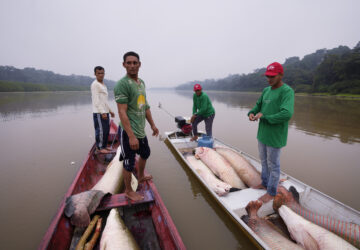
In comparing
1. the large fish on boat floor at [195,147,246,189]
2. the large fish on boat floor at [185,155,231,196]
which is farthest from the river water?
the large fish on boat floor at [195,147,246,189]

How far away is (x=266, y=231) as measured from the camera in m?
2.97

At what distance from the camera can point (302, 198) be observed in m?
3.73

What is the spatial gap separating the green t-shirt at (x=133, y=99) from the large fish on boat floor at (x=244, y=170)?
3164 millimetres

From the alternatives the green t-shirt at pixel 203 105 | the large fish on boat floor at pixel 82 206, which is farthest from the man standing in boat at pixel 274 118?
the large fish on boat floor at pixel 82 206

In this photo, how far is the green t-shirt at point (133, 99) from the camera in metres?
2.54

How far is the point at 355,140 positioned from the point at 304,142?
112 inches

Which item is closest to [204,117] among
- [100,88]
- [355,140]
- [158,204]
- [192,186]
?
[192,186]

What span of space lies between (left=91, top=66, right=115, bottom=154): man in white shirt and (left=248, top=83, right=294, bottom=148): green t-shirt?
15.1 ft

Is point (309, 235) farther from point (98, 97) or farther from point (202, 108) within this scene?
point (98, 97)

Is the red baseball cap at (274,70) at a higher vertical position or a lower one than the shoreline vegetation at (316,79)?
lower

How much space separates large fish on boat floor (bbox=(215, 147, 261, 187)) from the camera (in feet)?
14.6

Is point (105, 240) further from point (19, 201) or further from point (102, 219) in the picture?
point (19, 201)

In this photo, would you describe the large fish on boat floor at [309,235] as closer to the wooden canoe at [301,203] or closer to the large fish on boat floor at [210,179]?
the wooden canoe at [301,203]

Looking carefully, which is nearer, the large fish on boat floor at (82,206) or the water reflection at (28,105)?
the large fish on boat floor at (82,206)
